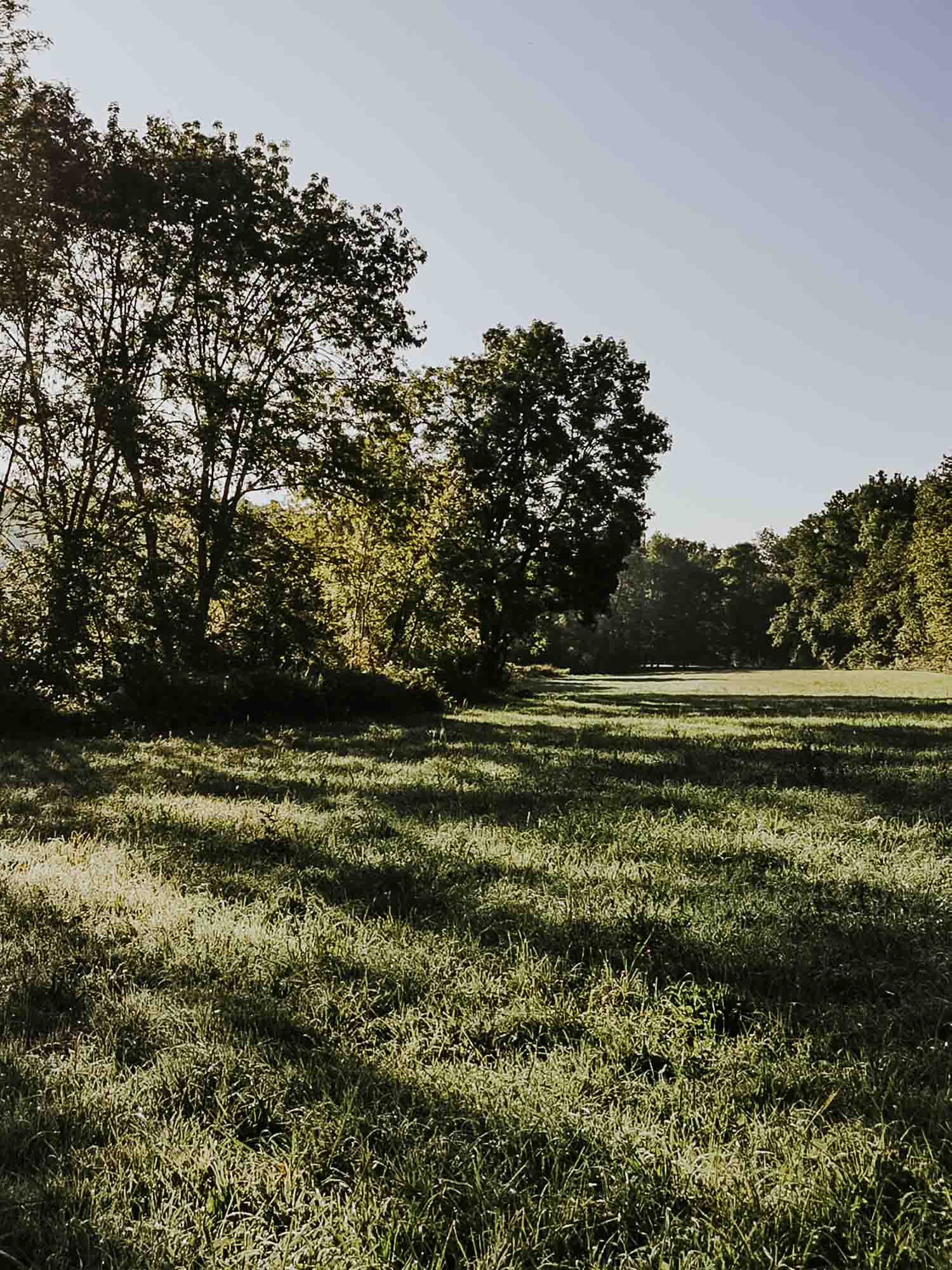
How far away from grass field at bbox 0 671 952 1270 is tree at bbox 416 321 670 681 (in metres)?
24.3

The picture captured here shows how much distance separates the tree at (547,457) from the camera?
96.7ft

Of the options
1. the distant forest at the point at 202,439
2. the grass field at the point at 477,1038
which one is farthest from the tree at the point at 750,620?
the grass field at the point at 477,1038

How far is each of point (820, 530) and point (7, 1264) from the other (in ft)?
293

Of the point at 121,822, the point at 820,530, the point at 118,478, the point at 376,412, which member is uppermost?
the point at 820,530

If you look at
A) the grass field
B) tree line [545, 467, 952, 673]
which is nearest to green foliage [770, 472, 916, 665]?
tree line [545, 467, 952, 673]

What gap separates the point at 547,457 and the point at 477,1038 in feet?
94.2

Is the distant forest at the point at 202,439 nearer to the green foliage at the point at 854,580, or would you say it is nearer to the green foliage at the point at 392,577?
the green foliage at the point at 392,577

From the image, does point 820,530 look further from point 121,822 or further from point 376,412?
point 121,822

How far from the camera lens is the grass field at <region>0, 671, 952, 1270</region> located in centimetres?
182

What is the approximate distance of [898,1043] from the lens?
8.59 feet

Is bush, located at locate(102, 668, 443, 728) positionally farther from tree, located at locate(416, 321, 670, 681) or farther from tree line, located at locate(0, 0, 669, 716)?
tree, located at locate(416, 321, 670, 681)

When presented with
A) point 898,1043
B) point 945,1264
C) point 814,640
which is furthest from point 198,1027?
point 814,640

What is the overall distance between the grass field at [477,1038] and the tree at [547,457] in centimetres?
2429

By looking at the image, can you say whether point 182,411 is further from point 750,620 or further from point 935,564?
point 750,620
